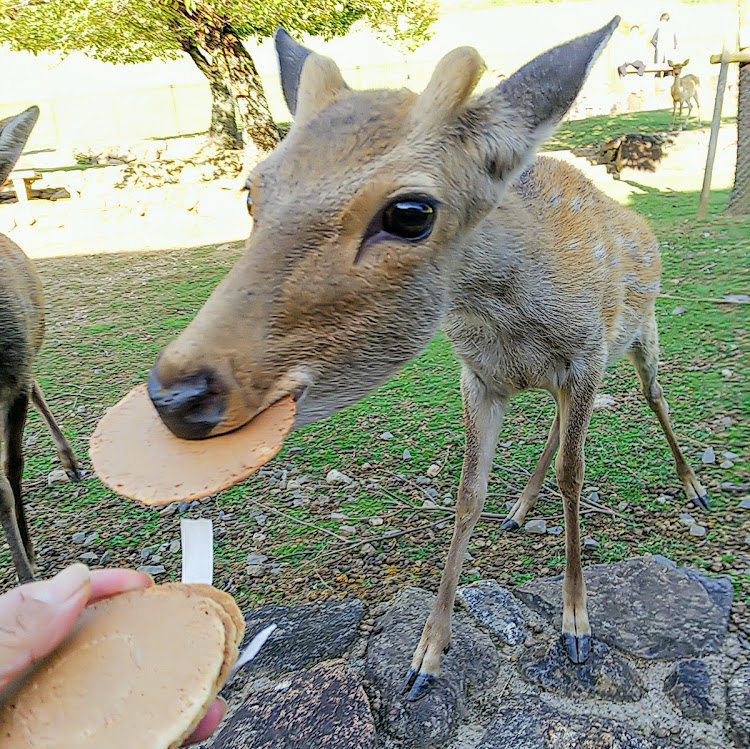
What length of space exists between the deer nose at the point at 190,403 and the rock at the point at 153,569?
2.27 metres

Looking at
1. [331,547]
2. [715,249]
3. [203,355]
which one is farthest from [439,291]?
[715,249]

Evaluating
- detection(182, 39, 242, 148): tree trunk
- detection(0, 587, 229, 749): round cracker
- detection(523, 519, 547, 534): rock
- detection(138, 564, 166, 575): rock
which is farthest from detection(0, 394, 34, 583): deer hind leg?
detection(182, 39, 242, 148): tree trunk

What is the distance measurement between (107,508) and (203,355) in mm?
2963

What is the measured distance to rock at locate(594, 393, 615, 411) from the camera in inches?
179

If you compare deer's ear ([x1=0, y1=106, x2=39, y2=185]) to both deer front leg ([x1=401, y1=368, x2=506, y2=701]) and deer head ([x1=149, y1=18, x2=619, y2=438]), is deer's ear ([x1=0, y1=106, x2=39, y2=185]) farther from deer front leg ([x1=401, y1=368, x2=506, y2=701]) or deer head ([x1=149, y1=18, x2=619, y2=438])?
deer front leg ([x1=401, y1=368, x2=506, y2=701])

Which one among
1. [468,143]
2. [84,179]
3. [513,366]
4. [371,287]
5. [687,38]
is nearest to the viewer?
[371,287]

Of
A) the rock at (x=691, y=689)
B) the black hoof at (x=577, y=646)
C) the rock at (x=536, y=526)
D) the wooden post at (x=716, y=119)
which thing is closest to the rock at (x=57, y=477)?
the rock at (x=536, y=526)

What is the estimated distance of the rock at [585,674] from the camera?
2.44 metres

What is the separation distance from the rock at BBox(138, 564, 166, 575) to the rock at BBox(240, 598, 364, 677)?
62 cm

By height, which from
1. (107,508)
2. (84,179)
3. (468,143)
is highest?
(468,143)

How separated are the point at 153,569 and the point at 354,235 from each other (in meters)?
2.43

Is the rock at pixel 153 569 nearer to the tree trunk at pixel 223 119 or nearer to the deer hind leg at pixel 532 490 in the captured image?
the deer hind leg at pixel 532 490

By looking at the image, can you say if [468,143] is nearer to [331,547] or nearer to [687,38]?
[331,547]

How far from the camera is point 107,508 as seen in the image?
156 inches
